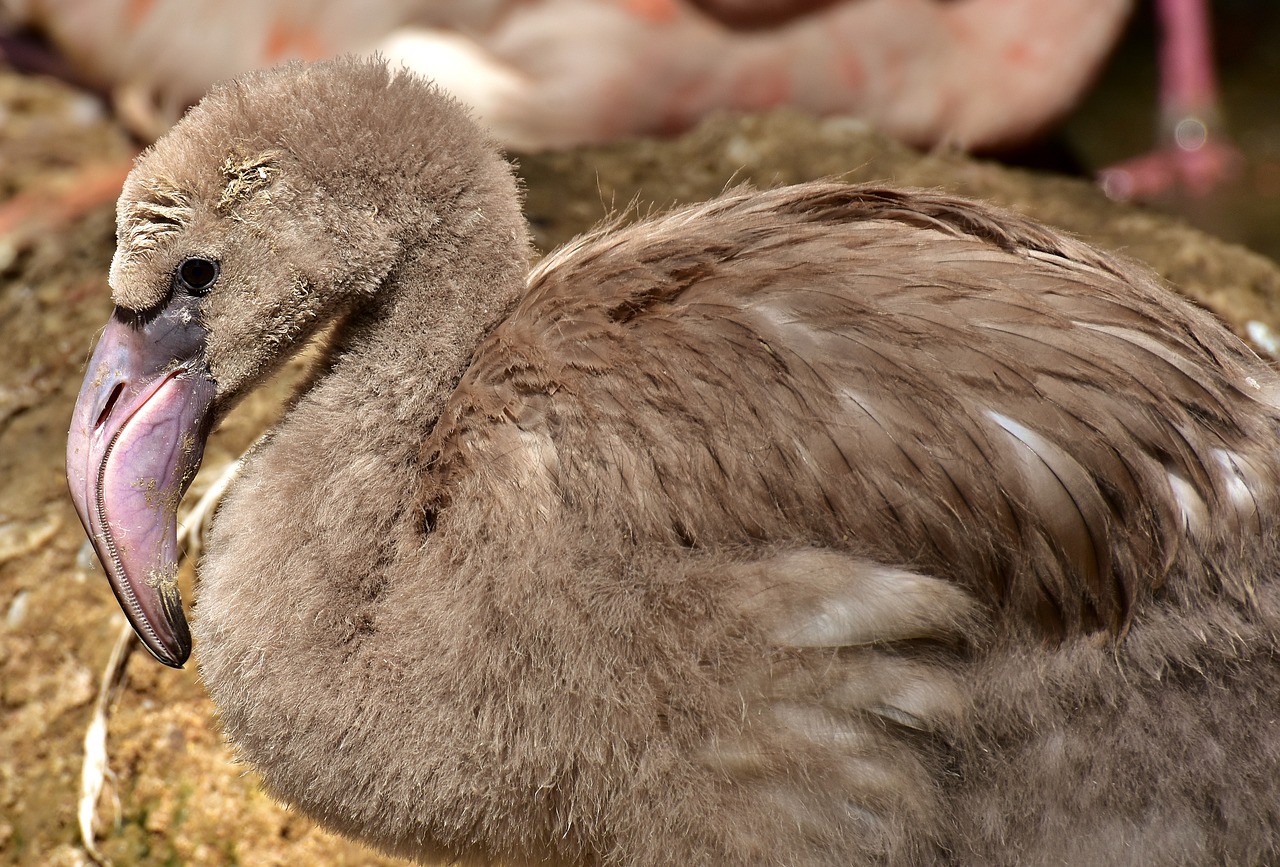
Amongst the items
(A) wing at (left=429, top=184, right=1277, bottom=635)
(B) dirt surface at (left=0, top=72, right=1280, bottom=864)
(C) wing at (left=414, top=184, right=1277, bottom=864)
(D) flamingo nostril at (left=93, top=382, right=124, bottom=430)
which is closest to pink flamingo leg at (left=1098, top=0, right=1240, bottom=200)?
(B) dirt surface at (left=0, top=72, right=1280, bottom=864)

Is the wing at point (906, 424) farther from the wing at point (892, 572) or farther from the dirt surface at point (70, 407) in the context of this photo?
the dirt surface at point (70, 407)

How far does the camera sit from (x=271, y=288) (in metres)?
2.02

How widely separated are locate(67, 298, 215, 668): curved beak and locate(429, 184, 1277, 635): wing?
0.42 m

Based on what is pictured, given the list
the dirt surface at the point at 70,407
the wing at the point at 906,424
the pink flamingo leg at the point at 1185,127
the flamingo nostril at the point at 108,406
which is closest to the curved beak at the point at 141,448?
the flamingo nostril at the point at 108,406

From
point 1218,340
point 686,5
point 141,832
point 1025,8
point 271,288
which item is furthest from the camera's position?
point 1025,8

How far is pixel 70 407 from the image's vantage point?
10.1 feet

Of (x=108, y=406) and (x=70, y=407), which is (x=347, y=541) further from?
(x=70, y=407)

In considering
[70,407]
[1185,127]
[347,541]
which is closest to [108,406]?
[347,541]

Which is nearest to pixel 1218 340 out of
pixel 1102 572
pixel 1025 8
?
pixel 1102 572

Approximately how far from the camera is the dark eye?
2.00 meters

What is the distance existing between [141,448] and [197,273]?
11.1 inches

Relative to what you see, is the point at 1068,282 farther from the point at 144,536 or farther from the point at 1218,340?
the point at 144,536

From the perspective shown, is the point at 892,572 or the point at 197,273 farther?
the point at 197,273

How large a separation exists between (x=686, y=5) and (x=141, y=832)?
284 centimetres
